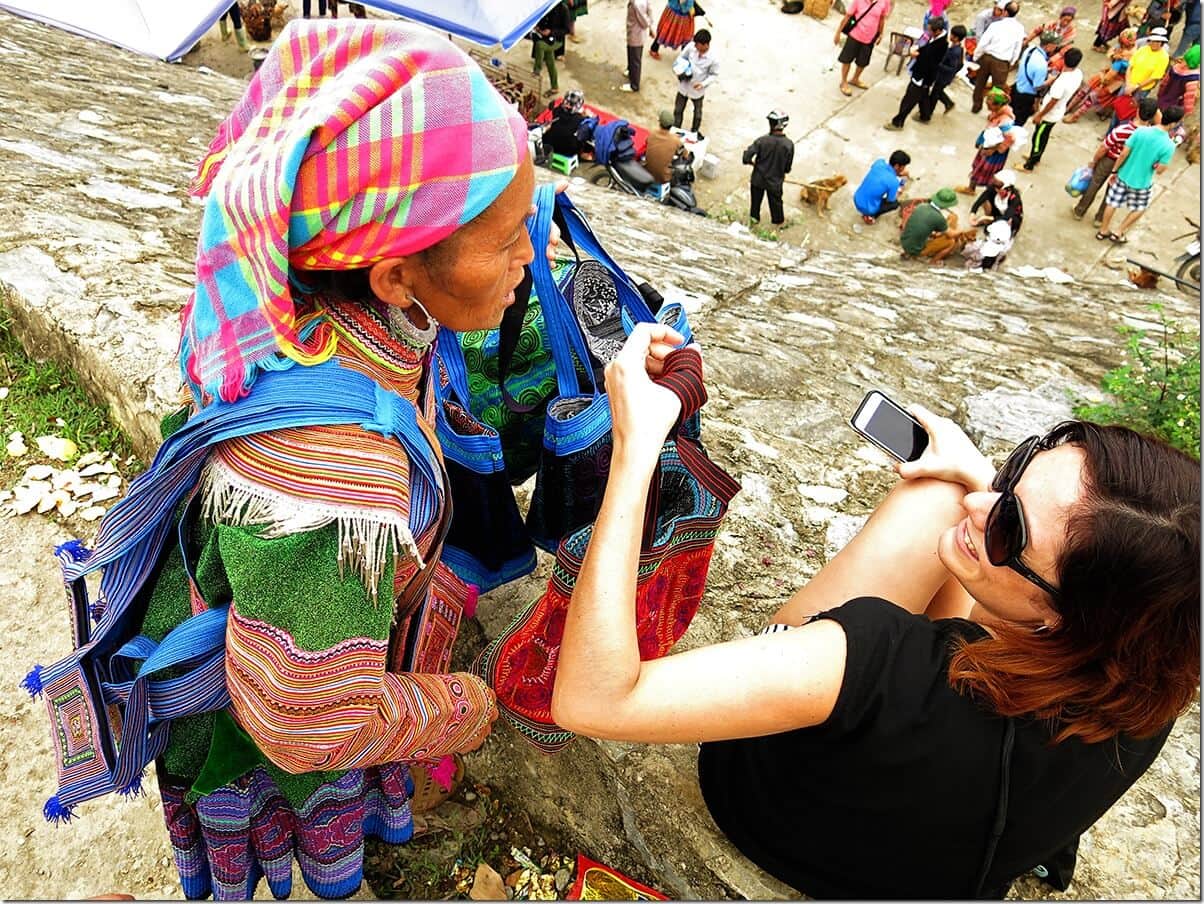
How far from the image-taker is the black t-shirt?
1.62m

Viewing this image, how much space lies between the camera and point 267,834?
201cm

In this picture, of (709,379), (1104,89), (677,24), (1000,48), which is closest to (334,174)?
(709,379)

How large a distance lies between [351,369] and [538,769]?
→ 4.75 ft

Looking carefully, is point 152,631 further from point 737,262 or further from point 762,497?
point 737,262

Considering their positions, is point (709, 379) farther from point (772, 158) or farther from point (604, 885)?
point (772, 158)

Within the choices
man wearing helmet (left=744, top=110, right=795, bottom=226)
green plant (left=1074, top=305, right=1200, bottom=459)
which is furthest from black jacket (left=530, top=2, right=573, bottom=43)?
green plant (left=1074, top=305, right=1200, bottom=459)

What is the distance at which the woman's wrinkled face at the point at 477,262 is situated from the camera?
4.77ft

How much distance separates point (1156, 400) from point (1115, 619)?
2.92 meters

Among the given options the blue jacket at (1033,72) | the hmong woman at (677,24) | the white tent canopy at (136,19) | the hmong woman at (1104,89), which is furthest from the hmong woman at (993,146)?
the white tent canopy at (136,19)

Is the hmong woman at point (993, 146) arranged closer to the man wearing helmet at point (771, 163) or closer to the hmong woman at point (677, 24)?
the man wearing helmet at point (771, 163)

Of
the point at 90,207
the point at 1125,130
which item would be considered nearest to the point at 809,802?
the point at 90,207

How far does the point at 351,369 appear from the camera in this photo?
60.2 inches

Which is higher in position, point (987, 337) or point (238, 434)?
point (238, 434)

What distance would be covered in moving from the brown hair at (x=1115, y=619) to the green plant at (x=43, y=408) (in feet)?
10.5
